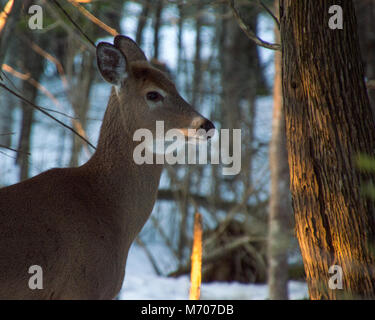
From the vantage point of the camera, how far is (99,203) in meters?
3.33

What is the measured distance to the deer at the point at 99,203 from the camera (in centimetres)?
288

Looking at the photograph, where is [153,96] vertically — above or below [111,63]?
below

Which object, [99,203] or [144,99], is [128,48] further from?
[99,203]

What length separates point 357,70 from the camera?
3.00 meters

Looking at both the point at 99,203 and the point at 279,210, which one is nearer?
the point at 99,203

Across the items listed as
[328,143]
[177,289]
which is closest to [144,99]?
[328,143]

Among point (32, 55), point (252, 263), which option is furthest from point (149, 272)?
point (32, 55)

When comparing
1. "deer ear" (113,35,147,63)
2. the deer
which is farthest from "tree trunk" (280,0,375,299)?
"deer ear" (113,35,147,63)

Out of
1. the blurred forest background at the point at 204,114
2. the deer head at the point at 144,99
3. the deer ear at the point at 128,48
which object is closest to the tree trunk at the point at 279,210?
the blurred forest background at the point at 204,114

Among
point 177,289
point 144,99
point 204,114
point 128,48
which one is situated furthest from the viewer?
point 204,114

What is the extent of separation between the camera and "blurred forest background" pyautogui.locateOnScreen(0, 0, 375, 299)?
662 centimetres

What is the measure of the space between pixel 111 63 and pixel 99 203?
0.98 m

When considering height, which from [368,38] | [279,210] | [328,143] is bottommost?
[328,143]
